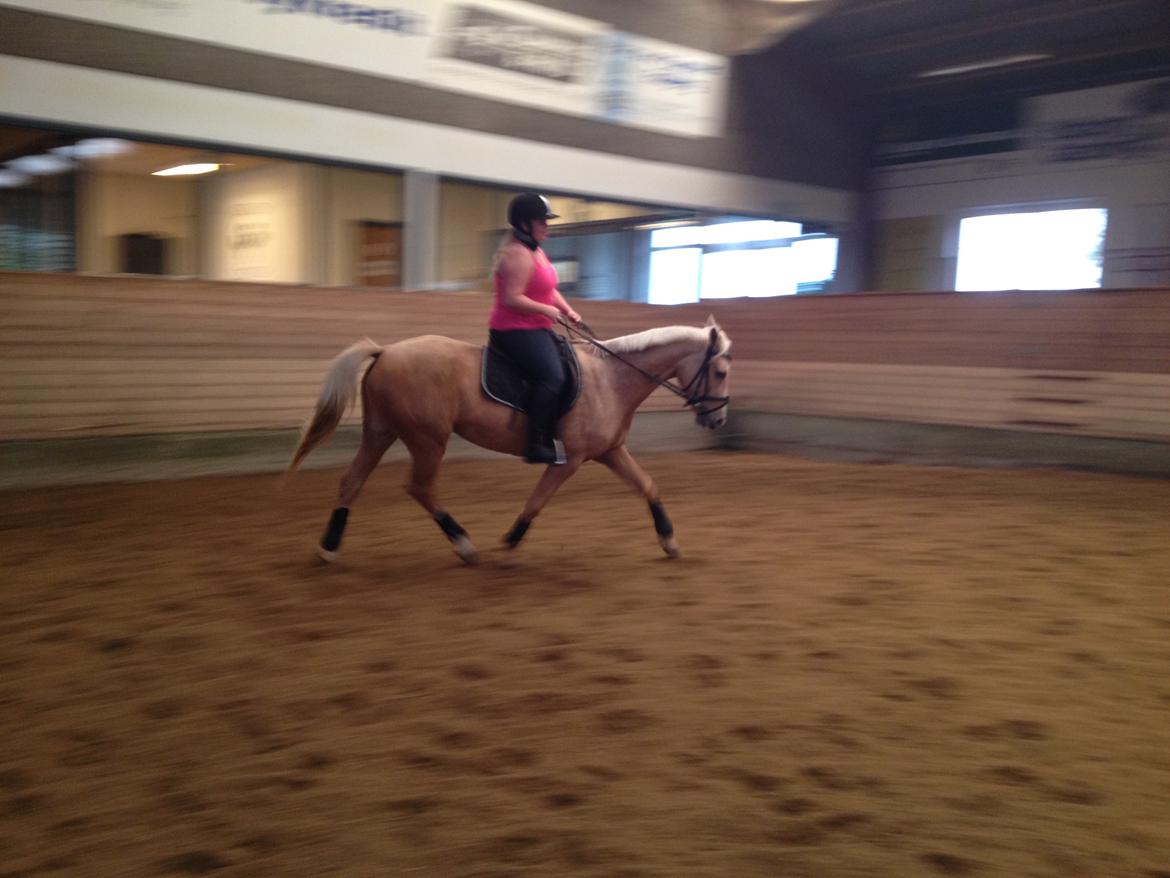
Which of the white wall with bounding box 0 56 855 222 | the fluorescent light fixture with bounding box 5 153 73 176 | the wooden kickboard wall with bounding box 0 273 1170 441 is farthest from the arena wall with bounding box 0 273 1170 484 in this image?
the white wall with bounding box 0 56 855 222

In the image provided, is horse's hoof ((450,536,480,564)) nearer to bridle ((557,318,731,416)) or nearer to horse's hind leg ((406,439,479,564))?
horse's hind leg ((406,439,479,564))

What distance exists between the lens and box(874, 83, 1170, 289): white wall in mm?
15297

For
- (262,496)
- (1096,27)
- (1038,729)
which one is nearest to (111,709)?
(1038,729)

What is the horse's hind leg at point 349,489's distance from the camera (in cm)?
561

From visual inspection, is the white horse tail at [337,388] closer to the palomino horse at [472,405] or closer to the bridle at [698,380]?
the palomino horse at [472,405]

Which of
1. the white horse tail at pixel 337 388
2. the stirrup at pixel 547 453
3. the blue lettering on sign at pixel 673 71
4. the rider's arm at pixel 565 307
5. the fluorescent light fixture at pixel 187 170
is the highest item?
the blue lettering on sign at pixel 673 71

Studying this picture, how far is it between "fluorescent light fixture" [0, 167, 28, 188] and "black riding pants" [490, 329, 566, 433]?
6572 millimetres

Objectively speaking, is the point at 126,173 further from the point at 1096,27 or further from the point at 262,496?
the point at 1096,27

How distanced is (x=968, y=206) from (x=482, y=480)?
12634 millimetres

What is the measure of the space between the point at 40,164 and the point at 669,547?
7.91 metres

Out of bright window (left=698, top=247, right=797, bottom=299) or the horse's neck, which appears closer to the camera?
the horse's neck

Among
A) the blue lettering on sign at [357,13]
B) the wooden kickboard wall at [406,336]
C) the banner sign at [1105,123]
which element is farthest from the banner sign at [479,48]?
the banner sign at [1105,123]

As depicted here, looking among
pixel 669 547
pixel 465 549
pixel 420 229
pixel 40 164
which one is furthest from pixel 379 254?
pixel 669 547

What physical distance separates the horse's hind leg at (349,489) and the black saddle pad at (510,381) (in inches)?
27.1
